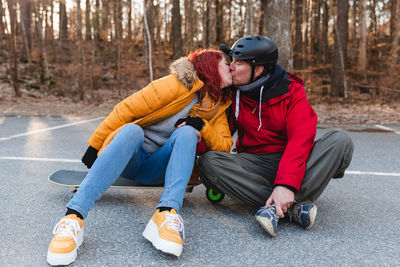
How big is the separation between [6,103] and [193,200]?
11.0m

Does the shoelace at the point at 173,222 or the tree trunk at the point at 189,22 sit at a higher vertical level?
the tree trunk at the point at 189,22

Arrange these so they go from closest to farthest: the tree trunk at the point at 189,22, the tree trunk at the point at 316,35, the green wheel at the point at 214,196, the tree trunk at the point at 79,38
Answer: the green wheel at the point at 214,196 → the tree trunk at the point at 79,38 → the tree trunk at the point at 189,22 → the tree trunk at the point at 316,35

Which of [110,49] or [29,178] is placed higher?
[110,49]

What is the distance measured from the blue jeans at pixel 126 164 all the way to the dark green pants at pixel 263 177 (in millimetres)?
305

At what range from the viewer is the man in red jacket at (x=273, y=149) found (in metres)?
2.62

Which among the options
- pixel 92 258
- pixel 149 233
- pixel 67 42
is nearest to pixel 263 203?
pixel 149 233

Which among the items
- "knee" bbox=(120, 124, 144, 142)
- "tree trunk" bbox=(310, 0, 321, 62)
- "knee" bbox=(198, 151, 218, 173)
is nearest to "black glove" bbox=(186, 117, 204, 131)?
"knee" bbox=(198, 151, 218, 173)

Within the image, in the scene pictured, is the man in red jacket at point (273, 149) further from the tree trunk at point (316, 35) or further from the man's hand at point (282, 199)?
the tree trunk at point (316, 35)

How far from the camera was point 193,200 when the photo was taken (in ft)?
10.9

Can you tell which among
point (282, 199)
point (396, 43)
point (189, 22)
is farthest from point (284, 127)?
point (189, 22)

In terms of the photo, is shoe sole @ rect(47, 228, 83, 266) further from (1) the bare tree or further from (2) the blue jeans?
(1) the bare tree

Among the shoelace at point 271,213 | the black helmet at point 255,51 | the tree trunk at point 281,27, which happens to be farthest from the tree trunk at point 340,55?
the shoelace at point 271,213

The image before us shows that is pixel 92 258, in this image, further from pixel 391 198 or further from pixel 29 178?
pixel 391 198

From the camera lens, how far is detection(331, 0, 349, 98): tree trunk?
14.1 meters
